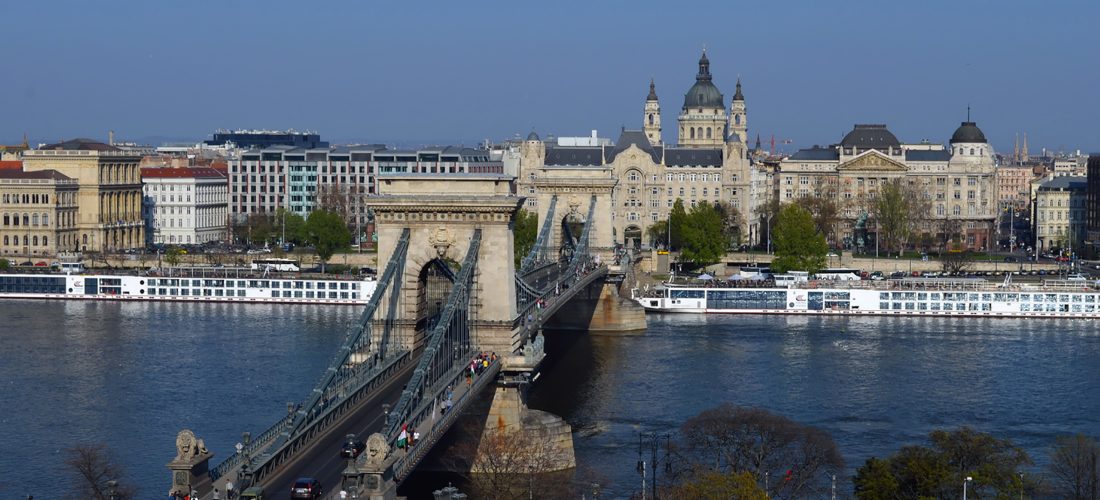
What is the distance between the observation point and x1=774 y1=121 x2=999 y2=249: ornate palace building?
8575 cm

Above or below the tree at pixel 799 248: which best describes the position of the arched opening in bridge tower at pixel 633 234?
above

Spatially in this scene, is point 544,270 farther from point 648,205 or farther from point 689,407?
point 648,205

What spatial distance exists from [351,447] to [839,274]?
4644 cm

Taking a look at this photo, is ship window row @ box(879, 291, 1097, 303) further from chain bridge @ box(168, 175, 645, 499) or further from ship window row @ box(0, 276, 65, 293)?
ship window row @ box(0, 276, 65, 293)

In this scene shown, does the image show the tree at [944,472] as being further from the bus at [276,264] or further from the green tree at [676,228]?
the green tree at [676,228]

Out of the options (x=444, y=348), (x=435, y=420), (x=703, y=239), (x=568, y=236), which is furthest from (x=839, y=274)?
(x=435, y=420)

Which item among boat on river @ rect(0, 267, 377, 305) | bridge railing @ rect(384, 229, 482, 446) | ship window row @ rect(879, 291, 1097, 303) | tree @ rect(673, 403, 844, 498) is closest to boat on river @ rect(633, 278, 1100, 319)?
ship window row @ rect(879, 291, 1097, 303)

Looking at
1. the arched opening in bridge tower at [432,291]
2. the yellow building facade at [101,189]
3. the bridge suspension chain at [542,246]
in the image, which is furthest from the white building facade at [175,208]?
the arched opening in bridge tower at [432,291]

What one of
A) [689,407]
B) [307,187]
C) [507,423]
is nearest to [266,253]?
[307,187]

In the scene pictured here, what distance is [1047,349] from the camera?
4903 centimetres

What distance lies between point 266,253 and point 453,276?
43.4 m

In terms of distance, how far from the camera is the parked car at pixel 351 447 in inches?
913

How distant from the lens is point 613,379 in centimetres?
4266

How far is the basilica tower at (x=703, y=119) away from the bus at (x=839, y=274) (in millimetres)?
30155
